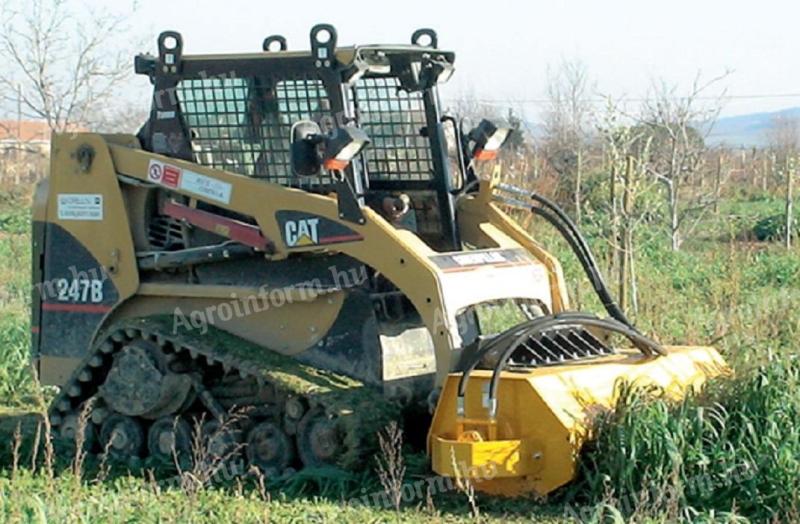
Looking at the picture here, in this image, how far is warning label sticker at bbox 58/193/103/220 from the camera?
28.7 ft

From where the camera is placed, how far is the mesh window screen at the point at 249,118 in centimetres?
823

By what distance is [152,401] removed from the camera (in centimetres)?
805

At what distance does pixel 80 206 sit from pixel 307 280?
5.66 ft

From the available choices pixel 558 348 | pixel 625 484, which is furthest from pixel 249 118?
pixel 625 484

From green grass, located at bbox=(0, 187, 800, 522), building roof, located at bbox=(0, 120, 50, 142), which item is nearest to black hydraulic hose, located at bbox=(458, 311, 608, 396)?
green grass, located at bbox=(0, 187, 800, 522)

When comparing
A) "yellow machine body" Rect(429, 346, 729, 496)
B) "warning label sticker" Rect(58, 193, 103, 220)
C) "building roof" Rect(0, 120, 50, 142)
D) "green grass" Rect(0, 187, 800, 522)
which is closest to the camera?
"green grass" Rect(0, 187, 800, 522)

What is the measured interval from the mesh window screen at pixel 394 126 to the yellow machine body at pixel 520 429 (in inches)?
72.9

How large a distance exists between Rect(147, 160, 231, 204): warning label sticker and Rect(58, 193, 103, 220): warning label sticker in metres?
0.47

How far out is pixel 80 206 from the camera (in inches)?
346

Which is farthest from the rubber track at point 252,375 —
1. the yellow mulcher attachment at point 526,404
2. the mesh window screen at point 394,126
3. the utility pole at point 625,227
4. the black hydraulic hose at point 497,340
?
the utility pole at point 625,227

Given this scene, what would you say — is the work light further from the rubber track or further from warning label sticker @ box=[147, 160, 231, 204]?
the rubber track

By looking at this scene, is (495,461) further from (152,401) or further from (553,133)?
(553,133)

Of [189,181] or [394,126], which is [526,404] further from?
[189,181]

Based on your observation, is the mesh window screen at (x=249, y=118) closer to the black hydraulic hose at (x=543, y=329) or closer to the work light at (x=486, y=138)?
the work light at (x=486, y=138)
